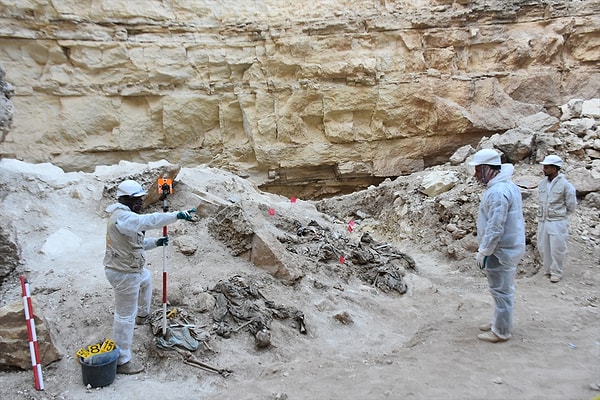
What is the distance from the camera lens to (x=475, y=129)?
45.7 feet

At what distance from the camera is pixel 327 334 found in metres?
4.77

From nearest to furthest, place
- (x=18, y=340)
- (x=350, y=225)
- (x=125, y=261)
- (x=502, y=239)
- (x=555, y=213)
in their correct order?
(x=18, y=340), (x=125, y=261), (x=502, y=239), (x=555, y=213), (x=350, y=225)

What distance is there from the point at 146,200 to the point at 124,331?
11.1ft

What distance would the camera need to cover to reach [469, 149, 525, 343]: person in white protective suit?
12.7 feet

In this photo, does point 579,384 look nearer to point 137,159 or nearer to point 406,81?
point 406,81

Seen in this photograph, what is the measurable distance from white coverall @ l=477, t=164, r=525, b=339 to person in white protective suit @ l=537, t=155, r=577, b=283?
2.30 meters

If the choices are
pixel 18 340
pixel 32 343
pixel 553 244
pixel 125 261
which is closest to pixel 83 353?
pixel 32 343

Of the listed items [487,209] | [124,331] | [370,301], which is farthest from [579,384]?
[124,331]

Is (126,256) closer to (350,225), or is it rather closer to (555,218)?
(555,218)

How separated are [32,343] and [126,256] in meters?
1.00

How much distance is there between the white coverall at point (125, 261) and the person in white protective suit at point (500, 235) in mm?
2767

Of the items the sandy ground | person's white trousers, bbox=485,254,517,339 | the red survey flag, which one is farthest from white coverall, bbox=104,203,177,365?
the red survey flag

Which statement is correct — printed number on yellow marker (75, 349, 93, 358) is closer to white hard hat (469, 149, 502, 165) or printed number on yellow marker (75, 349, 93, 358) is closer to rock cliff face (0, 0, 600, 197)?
white hard hat (469, 149, 502, 165)

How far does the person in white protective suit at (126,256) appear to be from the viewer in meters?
3.69
